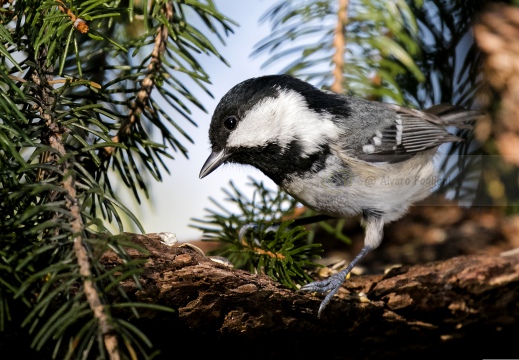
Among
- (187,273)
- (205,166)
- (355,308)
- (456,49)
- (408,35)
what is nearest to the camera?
(187,273)

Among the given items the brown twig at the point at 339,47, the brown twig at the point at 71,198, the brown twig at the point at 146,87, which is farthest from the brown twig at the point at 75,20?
the brown twig at the point at 339,47

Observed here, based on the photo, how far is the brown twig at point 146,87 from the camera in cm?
92

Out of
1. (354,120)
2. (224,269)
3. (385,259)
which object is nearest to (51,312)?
(224,269)

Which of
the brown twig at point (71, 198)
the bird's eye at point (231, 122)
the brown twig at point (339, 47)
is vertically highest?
the brown twig at point (339, 47)

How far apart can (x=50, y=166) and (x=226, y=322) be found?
29 cm

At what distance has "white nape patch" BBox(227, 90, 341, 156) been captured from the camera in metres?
1.15

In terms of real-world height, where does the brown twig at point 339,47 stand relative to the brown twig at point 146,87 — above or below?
above

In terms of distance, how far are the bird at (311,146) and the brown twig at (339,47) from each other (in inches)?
2.6

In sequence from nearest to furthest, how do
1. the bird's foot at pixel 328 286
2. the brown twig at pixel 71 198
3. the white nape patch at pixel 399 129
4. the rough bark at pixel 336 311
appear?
the brown twig at pixel 71 198 < the rough bark at pixel 336 311 < the bird's foot at pixel 328 286 < the white nape patch at pixel 399 129

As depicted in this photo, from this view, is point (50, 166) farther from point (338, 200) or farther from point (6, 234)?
point (338, 200)

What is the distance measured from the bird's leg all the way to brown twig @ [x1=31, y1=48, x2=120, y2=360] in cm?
35

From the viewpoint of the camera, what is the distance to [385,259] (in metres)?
1.40

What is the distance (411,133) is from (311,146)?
0.35 m

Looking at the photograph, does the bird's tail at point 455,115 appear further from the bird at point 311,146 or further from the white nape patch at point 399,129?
the bird at point 311,146
